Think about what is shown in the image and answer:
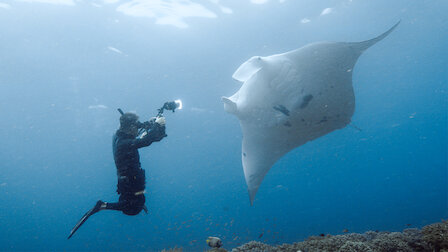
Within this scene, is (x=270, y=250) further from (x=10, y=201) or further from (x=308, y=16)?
(x=10, y=201)

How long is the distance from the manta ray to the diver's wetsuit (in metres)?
2.07

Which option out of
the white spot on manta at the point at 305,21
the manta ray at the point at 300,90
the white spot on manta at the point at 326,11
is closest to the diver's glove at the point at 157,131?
the manta ray at the point at 300,90

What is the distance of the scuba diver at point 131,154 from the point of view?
Answer: 17.1 ft

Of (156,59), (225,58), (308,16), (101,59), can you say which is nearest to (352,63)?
(308,16)

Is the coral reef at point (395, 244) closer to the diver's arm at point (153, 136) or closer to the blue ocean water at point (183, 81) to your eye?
the diver's arm at point (153, 136)

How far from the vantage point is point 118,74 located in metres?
18.4

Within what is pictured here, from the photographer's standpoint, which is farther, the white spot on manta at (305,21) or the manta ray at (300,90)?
the white spot on manta at (305,21)

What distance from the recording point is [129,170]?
18.6 feet

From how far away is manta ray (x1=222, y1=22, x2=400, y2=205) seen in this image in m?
4.47

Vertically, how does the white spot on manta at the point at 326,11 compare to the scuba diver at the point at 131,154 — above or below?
above

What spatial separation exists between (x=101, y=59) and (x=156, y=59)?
361 cm

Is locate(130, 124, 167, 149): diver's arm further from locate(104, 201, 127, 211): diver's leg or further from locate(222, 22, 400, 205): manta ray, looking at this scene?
locate(104, 201, 127, 211): diver's leg

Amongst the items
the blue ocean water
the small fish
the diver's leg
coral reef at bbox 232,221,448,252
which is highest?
the blue ocean water

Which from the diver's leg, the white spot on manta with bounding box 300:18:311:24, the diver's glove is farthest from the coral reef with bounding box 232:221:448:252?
the white spot on manta with bounding box 300:18:311:24
